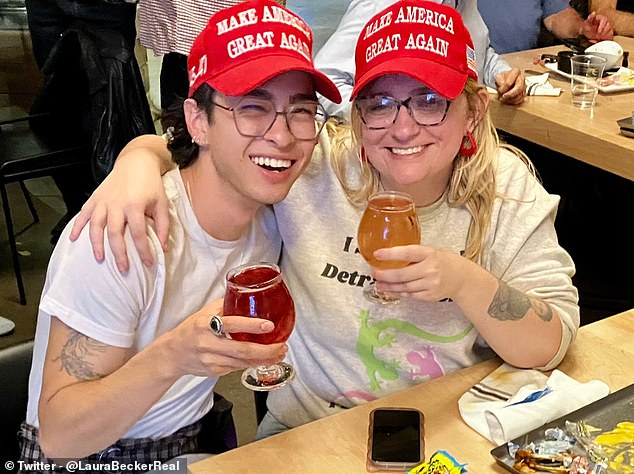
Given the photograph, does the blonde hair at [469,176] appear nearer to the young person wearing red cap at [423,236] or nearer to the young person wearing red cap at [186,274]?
the young person wearing red cap at [423,236]

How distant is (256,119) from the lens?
1.37m

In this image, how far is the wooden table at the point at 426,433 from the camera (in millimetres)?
1225

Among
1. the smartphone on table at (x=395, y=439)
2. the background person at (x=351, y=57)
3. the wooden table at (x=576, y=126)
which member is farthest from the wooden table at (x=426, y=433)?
the background person at (x=351, y=57)

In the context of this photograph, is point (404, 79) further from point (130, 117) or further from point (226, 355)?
point (130, 117)

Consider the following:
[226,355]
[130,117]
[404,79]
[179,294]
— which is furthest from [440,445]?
[130,117]

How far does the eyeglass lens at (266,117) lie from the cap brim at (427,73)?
0.41 feet

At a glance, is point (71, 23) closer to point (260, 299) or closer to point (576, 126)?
point (576, 126)

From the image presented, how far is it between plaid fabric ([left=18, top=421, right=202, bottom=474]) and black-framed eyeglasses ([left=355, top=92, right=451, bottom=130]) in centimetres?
71

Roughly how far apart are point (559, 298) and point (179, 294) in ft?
2.31

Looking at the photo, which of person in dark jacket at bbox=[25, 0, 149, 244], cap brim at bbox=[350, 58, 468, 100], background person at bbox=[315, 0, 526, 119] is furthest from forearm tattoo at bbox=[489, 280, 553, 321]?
person in dark jacket at bbox=[25, 0, 149, 244]

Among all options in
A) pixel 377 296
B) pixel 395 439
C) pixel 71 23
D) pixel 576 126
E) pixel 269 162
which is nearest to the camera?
pixel 395 439

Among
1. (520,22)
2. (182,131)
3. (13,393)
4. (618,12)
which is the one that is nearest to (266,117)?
(182,131)

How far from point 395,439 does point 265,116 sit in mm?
577

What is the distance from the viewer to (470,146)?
5.06 feet
